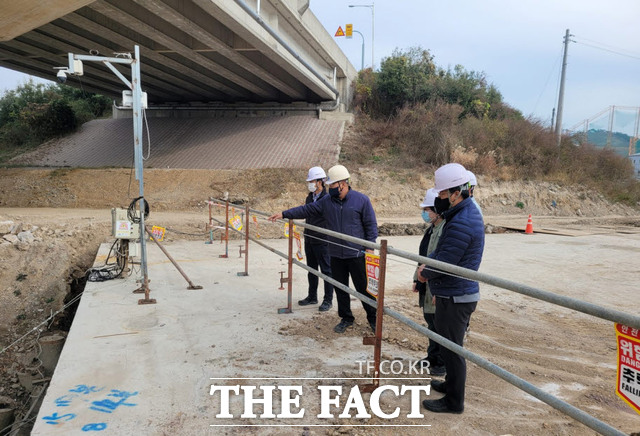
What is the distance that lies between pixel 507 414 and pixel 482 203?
18419mm

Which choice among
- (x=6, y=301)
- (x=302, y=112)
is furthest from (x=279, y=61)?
(x=6, y=301)

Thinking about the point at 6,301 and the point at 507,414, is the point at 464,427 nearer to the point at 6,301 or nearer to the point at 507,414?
the point at 507,414

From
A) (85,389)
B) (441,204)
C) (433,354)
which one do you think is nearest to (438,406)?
(433,354)

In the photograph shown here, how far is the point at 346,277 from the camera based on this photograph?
5.15 meters

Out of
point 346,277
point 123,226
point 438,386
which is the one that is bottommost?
point 438,386

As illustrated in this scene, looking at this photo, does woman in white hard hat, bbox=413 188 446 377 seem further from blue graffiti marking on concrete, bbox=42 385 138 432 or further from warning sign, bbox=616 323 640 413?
blue graffiti marking on concrete, bbox=42 385 138 432

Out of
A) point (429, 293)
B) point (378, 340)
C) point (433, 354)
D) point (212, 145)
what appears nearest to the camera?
point (378, 340)

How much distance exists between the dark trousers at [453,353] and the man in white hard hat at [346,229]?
1701mm

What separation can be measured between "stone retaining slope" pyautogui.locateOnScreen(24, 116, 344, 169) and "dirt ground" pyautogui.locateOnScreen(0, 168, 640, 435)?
6.48 feet

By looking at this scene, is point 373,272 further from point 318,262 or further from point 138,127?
point 138,127

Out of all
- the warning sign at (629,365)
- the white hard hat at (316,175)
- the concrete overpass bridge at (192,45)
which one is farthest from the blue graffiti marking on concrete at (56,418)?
the concrete overpass bridge at (192,45)

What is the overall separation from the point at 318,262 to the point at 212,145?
18.5 m

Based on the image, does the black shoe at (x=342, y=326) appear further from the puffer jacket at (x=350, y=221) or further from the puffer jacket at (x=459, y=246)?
the puffer jacket at (x=459, y=246)

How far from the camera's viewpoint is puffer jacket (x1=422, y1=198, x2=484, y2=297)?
3135mm
